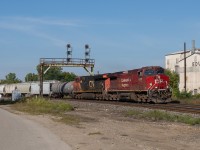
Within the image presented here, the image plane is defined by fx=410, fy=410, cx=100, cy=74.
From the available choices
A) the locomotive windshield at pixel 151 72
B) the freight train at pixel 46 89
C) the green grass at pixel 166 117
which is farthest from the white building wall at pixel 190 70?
the green grass at pixel 166 117

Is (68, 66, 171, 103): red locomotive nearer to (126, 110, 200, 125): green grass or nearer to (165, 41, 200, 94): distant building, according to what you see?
(126, 110, 200, 125): green grass

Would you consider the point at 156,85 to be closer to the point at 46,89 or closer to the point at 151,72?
the point at 151,72

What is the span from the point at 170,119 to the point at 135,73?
16.7 metres

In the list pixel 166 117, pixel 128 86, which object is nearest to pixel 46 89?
pixel 128 86

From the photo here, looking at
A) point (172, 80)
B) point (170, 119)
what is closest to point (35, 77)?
point (172, 80)

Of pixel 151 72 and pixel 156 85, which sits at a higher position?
pixel 151 72

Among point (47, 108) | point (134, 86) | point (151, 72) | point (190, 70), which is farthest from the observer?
point (190, 70)

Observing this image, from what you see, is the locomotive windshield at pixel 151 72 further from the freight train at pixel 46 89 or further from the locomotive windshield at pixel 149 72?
the freight train at pixel 46 89

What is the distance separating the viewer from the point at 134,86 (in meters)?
38.8

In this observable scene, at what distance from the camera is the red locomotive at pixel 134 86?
3606 centimetres

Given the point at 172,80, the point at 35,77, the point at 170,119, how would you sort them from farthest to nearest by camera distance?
1. the point at 35,77
2. the point at 172,80
3. the point at 170,119

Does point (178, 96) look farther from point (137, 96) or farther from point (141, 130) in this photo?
point (141, 130)

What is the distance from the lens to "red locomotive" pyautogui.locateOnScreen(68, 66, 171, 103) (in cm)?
3606

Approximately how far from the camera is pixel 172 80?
72.0 m
